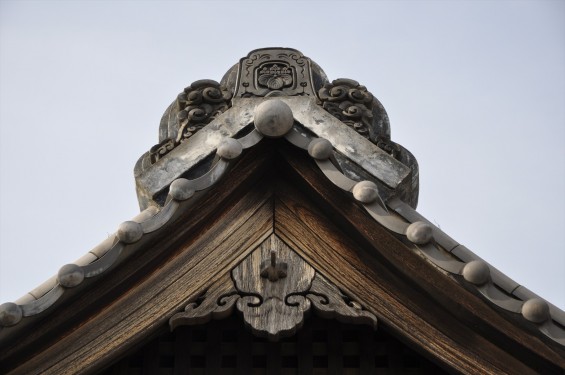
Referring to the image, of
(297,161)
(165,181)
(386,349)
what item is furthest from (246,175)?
(386,349)

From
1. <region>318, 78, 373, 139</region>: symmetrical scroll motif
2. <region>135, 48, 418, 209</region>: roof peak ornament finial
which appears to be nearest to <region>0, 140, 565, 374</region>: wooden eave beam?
<region>135, 48, 418, 209</region>: roof peak ornament finial

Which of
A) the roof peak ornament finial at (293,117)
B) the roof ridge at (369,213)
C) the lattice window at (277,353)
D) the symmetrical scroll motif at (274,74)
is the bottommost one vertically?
the lattice window at (277,353)

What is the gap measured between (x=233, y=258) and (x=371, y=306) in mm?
837

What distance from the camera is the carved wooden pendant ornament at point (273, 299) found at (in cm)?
602

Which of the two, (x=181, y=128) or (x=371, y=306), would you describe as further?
(x=181, y=128)

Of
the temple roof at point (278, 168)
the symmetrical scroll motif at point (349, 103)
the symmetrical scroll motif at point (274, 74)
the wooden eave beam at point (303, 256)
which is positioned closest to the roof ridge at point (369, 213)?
the temple roof at point (278, 168)

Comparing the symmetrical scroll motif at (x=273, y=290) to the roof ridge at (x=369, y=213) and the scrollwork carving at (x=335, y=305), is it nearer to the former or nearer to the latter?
the scrollwork carving at (x=335, y=305)

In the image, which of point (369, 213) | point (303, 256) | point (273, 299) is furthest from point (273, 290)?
point (369, 213)

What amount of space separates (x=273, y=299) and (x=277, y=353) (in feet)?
1.29

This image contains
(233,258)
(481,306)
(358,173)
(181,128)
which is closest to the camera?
(481,306)

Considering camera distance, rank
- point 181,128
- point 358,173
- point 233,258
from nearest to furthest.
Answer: point 233,258 < point 358,173 < point 181,128

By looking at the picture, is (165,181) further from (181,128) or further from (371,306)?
(371,306)

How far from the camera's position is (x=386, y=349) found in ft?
21.0

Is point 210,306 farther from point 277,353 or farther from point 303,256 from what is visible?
point 303,256
